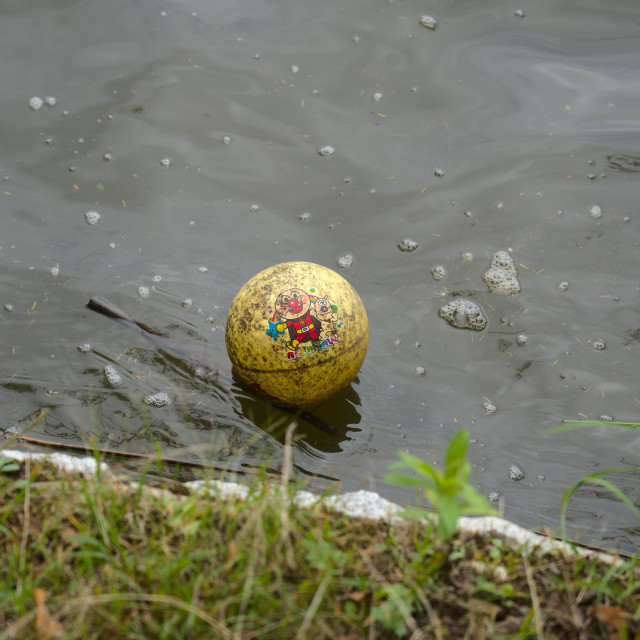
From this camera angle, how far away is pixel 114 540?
2.08 meters

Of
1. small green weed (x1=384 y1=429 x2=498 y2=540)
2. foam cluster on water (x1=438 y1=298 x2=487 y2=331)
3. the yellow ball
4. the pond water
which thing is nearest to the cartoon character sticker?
the yellow ball

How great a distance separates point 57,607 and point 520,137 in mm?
5179

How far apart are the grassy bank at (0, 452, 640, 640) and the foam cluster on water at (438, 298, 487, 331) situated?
2.36 meters

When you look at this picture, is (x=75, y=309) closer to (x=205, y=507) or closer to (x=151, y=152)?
(x=151, y=152)

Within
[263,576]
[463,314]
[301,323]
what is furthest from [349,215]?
[263,576]

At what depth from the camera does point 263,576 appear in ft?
6.43

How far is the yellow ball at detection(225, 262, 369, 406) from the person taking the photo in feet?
11.4

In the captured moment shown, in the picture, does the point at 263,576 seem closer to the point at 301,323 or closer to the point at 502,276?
the point at 301,323

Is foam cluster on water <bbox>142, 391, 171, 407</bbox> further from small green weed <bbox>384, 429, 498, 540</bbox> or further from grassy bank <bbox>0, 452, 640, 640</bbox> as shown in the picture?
small green weed <bbox>384, 429, 498, 540</bbox>

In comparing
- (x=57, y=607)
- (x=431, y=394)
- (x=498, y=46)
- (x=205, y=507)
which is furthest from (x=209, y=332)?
(x=498, y=46)

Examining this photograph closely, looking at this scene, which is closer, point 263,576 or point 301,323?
point 263,576

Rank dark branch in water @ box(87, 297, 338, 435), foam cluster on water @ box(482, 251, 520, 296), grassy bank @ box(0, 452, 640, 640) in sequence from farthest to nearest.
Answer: foam cluster on water @ box(482, 251, 520, 296)
dark branch in water @ box(87, 297, 338, 435)
grassy bank @ box(0, 452, 640, 640)

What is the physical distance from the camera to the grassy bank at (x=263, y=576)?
1.86 meters

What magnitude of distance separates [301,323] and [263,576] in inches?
67.2
